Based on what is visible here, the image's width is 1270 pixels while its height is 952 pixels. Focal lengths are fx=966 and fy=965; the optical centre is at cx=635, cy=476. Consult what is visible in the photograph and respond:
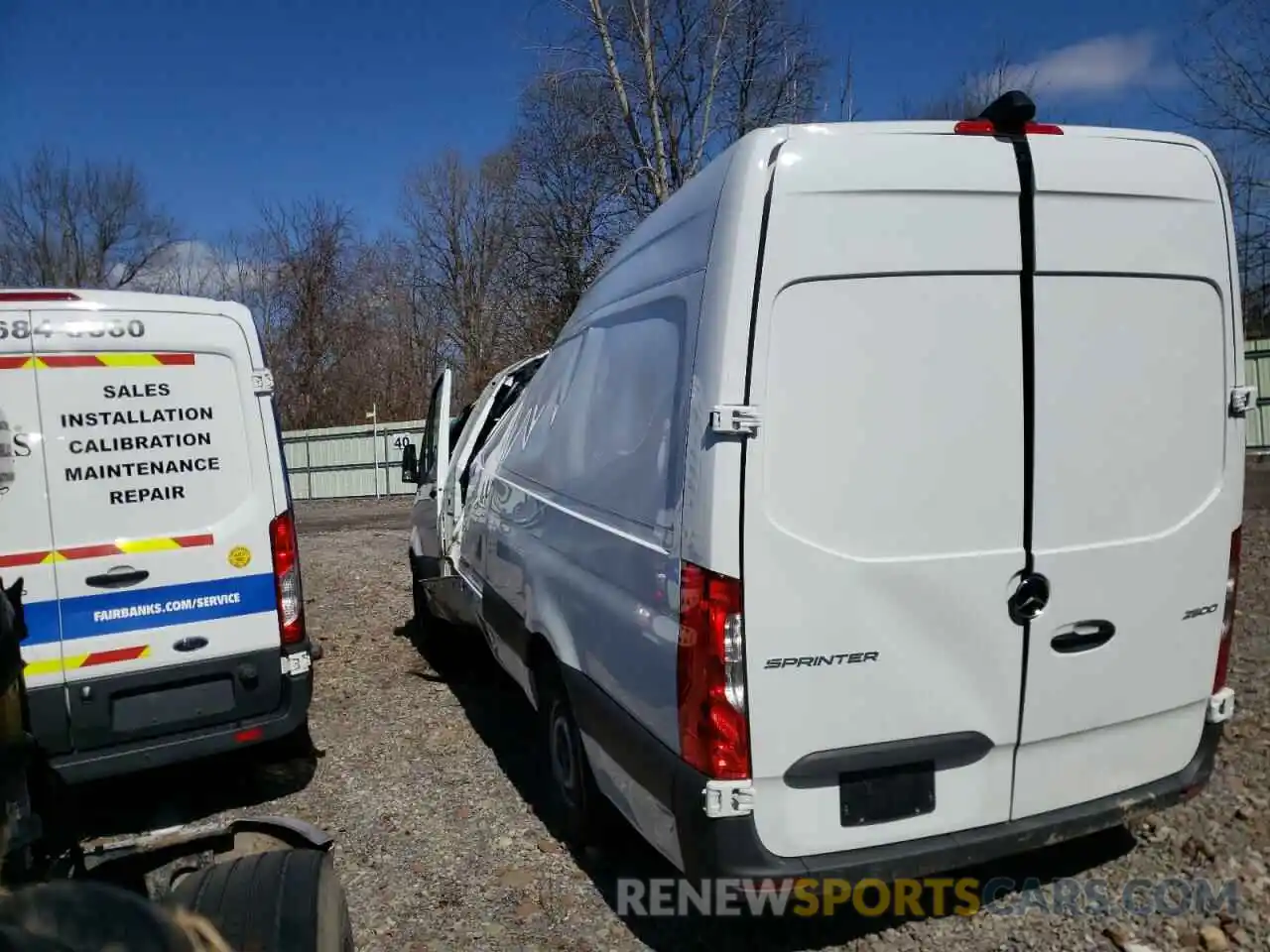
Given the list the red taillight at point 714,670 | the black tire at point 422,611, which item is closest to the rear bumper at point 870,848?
the red taillight at point 714,670

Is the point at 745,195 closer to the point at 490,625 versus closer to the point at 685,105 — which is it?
the point at 490,625

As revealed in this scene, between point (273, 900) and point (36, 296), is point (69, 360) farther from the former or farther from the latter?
point (273, 900)

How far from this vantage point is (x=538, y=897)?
375 centimetres

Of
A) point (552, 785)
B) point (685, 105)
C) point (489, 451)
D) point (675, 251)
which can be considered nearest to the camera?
point (675, 251)

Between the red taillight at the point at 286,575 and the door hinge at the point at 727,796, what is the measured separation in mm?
2722

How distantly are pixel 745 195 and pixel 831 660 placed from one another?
52.4 inches

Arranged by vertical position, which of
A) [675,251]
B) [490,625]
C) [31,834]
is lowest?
[490,625]

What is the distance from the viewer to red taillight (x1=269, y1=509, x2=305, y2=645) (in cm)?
468

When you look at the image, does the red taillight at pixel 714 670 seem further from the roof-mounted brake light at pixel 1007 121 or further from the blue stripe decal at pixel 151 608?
the blue stripe decal at pixel 151 608

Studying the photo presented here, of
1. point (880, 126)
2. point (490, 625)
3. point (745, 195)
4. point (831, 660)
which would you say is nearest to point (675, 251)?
point (745, 195)

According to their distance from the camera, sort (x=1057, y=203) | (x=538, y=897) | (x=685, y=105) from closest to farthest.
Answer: (x=1057, y=203)
(x=538, y=897)
(x=685, y=105)

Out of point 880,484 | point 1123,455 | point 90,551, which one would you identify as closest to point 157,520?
point 90,551

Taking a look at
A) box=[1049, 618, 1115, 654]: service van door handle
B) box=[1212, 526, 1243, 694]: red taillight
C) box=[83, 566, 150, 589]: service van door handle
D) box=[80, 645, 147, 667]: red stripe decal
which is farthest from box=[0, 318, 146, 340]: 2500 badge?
box=[1212, 526, 1243, 694]: red taillight

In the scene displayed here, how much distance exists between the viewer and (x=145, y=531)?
173 inches
